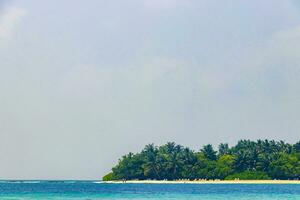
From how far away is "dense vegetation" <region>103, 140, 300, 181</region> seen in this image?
132m

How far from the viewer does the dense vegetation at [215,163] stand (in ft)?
435

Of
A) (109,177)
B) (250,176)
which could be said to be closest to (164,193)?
(250,176)

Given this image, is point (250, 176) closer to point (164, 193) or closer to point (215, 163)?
point (215, 163)

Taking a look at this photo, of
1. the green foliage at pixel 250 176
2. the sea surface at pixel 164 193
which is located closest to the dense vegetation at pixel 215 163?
the green foliage at pixel 250 176

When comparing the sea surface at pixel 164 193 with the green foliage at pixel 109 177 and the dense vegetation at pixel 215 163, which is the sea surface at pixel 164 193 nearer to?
the dense vegetation at pixel 215 163

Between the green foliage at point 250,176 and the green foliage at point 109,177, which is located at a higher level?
the green foliage at point 109,177

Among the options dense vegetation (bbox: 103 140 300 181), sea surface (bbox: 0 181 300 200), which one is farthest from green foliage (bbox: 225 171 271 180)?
sea surface (bbox: 0 181 300 200)

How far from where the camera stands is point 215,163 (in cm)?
13762

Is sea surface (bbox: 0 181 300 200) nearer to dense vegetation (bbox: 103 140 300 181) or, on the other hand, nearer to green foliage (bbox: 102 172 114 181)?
dense vegetation (bbox: 103 140 300 181)

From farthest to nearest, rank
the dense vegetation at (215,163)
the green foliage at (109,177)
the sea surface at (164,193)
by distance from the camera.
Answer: the green foliage at (109,177) → the dense vegetation at (215,163) → the sea surface at (164,193)

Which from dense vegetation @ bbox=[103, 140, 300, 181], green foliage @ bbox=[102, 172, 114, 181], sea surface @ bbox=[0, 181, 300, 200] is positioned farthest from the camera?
green foliage @ bbox=[102, 172, 114, 181]

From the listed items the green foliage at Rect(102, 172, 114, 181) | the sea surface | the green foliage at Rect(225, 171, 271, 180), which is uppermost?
the green foliage at Rect(102, 172, 114, 181)

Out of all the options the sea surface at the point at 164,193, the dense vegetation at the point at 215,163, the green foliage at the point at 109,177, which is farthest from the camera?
the green foliage at the point at 109,177

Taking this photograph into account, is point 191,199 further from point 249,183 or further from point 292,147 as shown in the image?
point 292,147
